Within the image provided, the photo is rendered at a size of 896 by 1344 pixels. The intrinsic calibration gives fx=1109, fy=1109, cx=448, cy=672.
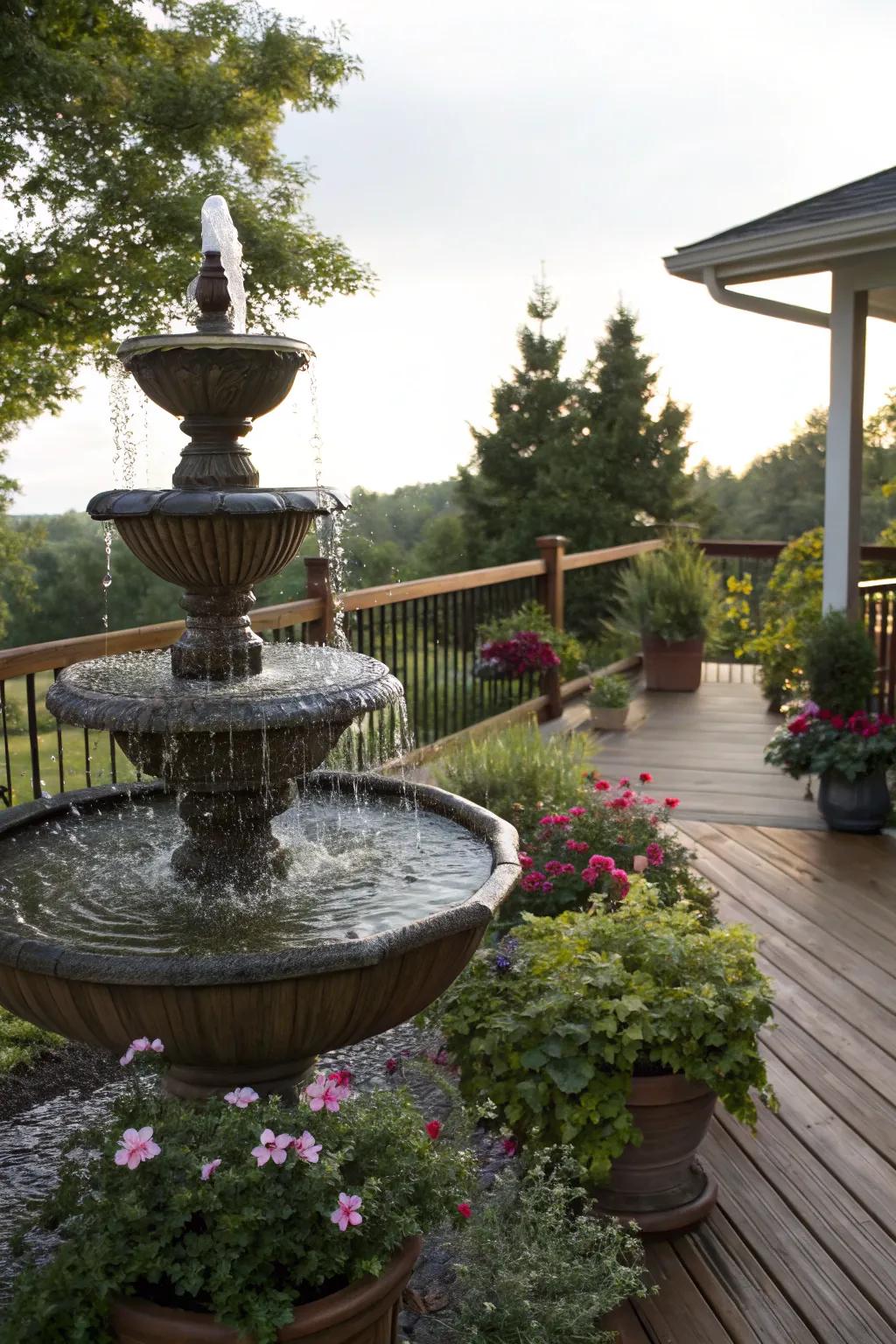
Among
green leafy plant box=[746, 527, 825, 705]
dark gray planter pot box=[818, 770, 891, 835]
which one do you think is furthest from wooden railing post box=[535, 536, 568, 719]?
dark gray planter pot box=[818, 770, 891, 835]

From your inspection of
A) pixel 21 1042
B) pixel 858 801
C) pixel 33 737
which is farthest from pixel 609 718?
pixel 21 1042

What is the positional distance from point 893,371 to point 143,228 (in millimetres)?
7772

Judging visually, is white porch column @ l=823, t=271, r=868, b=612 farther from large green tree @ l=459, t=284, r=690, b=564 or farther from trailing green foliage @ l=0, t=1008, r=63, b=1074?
large green tree @ l=459, t=284, r=690, b=564

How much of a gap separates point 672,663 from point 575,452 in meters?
14.1

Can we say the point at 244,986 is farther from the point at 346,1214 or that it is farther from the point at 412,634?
the point at 412,634

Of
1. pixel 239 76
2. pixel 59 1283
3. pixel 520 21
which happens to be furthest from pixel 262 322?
pixel 59 1283

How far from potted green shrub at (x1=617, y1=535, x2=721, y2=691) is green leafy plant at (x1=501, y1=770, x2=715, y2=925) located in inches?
197

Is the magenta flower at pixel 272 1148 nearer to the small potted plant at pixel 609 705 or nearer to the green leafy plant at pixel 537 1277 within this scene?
the green leafy plant at pixel 537 1277

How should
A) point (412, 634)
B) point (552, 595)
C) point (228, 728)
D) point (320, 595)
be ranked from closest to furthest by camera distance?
point (228, 728) < point (320, 595) < point (412, 634) < point (552, 595)

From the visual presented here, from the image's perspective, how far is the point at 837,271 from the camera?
519 centimetres

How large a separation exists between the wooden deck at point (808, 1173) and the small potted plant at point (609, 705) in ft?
10.4

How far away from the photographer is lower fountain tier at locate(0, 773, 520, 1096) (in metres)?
1.83

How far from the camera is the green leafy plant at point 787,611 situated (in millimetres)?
7695

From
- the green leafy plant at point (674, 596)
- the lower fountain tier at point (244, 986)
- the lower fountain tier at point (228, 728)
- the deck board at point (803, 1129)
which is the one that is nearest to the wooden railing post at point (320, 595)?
the deck board at point (803, 1129)
